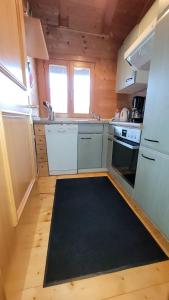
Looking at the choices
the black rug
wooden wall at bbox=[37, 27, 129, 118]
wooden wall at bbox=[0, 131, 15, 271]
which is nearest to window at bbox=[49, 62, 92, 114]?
wooden wall at bbox=[37, 27, 129, 118]

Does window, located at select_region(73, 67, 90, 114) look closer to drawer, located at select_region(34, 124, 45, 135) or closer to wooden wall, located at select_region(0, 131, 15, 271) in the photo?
drawer, located at select_region(34, 124, 45, 135)

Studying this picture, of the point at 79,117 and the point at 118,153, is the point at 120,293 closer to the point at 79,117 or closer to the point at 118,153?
the point at 118,153

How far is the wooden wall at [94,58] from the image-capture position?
8.08 feet

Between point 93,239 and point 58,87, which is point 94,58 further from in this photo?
point 93,239

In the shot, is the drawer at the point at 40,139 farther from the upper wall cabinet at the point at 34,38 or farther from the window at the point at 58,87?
the upper wall cabinet at the point at 34,38

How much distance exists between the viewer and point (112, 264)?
962 mm

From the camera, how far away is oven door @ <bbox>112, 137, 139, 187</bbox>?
1549 mm

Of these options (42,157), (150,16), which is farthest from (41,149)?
(150,16)

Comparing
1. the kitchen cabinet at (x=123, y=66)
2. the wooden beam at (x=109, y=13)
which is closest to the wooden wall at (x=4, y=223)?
the kitchen cabinet at (x=123, y=66)

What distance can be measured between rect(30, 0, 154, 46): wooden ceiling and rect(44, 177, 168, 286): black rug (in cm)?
272

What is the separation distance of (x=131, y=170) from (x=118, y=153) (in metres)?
0.39

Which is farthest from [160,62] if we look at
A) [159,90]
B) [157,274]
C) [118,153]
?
[157,274]

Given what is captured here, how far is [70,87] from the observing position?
270cm

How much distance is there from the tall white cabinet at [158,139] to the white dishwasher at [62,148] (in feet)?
3.80
